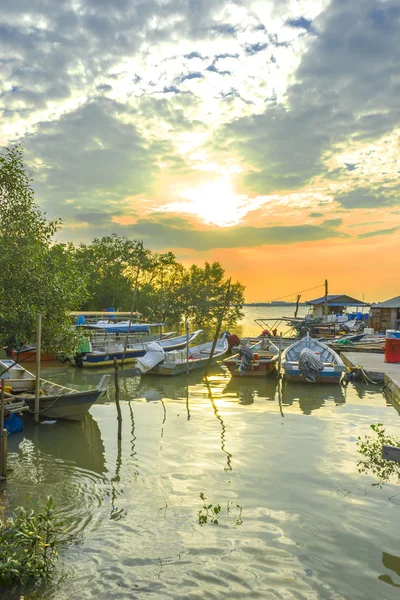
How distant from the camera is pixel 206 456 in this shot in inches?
465

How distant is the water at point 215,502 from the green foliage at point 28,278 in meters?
3.14

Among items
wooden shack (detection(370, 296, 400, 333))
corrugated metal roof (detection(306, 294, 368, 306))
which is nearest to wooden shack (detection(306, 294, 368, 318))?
corrugated metal roof (detection(306, 294, 368, 306))

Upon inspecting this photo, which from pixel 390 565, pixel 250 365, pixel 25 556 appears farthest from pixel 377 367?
pixel 25 556

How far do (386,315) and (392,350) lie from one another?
24.9 m

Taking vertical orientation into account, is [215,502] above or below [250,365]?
below

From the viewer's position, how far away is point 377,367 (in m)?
24.8

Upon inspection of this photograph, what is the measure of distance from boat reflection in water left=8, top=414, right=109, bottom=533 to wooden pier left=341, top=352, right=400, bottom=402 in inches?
510

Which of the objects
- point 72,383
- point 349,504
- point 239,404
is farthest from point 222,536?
point 72,383

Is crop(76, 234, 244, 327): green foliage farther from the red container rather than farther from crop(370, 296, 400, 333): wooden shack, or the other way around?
the red container

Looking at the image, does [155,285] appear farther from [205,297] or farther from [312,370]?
[312,370]

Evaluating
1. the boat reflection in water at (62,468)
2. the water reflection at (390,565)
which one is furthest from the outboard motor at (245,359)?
the water reflection at (390,565)

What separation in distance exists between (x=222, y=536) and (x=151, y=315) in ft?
181

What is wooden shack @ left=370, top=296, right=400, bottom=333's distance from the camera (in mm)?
48156

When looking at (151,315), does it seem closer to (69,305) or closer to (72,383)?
(72,383)
